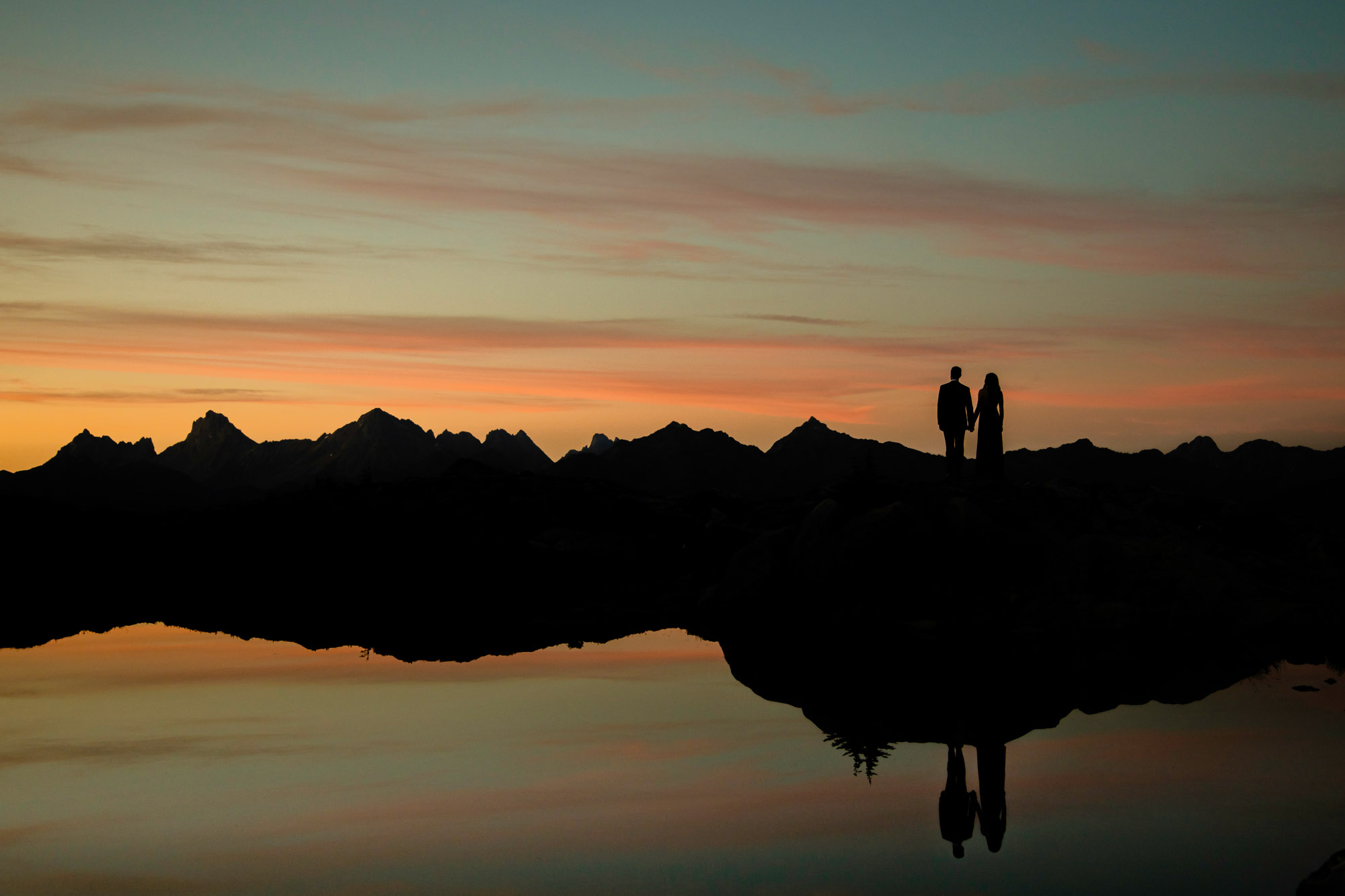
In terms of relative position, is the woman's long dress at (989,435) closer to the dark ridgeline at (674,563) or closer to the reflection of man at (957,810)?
the dark ridgeline at (674,563)

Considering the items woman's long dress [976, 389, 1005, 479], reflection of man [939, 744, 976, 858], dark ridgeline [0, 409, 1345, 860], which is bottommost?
reflection of man [939, 744, 976, 858]

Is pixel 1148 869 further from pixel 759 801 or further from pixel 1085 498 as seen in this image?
pixel 1085 498

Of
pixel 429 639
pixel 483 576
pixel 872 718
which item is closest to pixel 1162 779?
pixel 872 718

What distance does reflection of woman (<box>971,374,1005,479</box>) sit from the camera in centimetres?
2941

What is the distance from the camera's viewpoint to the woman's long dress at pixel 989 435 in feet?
96.7

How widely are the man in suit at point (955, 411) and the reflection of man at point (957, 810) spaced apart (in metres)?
16.5

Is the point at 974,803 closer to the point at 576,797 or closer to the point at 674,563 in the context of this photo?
the point at 576,797

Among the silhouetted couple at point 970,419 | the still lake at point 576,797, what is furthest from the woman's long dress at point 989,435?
the still lake at point 576,797

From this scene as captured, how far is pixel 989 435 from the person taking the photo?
1168 inches

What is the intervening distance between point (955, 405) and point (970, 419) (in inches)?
20.0

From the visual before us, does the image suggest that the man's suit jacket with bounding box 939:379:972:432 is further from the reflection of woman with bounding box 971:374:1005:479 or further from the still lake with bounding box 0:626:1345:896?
the still lake with bounding box 0:626:1345:896

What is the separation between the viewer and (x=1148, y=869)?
1007cm

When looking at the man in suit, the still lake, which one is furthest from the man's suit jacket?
the still lake

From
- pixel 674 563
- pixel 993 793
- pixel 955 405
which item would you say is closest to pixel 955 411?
pixel 955 405
